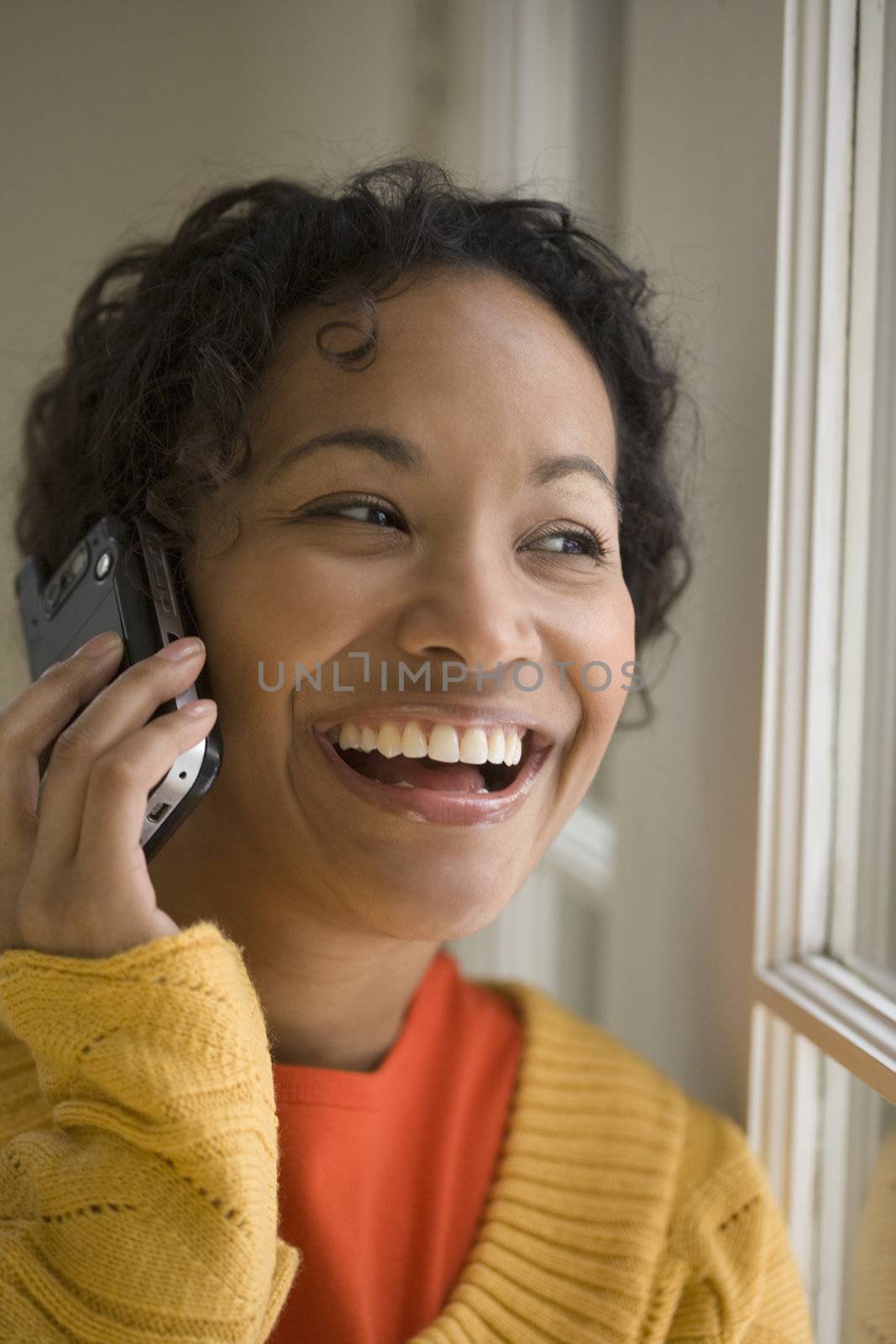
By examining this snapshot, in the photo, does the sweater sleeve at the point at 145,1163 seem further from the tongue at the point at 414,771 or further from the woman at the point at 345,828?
the tongue at the point at 414,771

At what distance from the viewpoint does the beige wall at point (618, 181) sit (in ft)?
3.36

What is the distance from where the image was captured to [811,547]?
962 mm

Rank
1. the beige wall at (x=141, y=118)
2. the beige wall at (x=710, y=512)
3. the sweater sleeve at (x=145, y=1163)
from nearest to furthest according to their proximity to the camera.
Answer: the sweater sleeve at (x=145, y=1163) → the beige wall at (x=710, y=512) → the beige wall at (x=141, y=118)

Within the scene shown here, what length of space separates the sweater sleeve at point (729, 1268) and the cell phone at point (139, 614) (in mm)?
537

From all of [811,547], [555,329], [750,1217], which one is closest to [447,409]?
[555,329]

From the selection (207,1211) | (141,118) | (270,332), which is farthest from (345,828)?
(141,118)

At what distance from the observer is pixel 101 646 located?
0.90m

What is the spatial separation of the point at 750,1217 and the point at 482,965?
3.30 ft

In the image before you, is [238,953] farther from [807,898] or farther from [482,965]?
[482,965]

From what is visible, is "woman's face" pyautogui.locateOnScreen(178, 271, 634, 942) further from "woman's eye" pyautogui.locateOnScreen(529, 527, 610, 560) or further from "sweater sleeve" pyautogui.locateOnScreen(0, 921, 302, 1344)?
"sweater sleeve" pyautogui.locateOnScreen(0, 921, 302, 1344)

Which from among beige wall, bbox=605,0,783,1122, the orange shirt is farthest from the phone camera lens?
beige wall, bbox=605,0,783,1122

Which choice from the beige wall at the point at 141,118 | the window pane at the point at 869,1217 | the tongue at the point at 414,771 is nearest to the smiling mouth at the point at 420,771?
the tongue at the point at 414,771

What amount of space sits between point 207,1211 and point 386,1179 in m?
0.29

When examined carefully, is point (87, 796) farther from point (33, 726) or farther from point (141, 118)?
point (141, 118)
